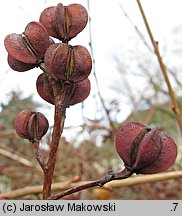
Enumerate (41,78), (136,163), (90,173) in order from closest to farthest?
(136,163) < (41,78) < (90,173)

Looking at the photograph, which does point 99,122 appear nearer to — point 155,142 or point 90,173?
point 90,173

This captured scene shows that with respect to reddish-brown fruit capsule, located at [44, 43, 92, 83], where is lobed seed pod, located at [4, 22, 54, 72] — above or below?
above

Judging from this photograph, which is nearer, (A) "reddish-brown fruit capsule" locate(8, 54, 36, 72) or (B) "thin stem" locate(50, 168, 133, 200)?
(B) "thin stem" locate(50, 168, 133, 200)

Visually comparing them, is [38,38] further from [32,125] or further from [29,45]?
[32,125]

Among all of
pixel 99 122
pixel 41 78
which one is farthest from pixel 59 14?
pixel 99 122

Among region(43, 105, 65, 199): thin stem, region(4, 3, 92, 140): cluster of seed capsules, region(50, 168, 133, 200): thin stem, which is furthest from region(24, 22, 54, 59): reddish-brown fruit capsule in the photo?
region(50, 168, 133, 200): thin stem

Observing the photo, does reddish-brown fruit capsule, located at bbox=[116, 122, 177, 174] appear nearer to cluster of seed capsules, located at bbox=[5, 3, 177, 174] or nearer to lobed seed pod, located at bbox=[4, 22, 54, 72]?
cluster of seed capsules, located at bbox=[5, 3, 177, 174]
